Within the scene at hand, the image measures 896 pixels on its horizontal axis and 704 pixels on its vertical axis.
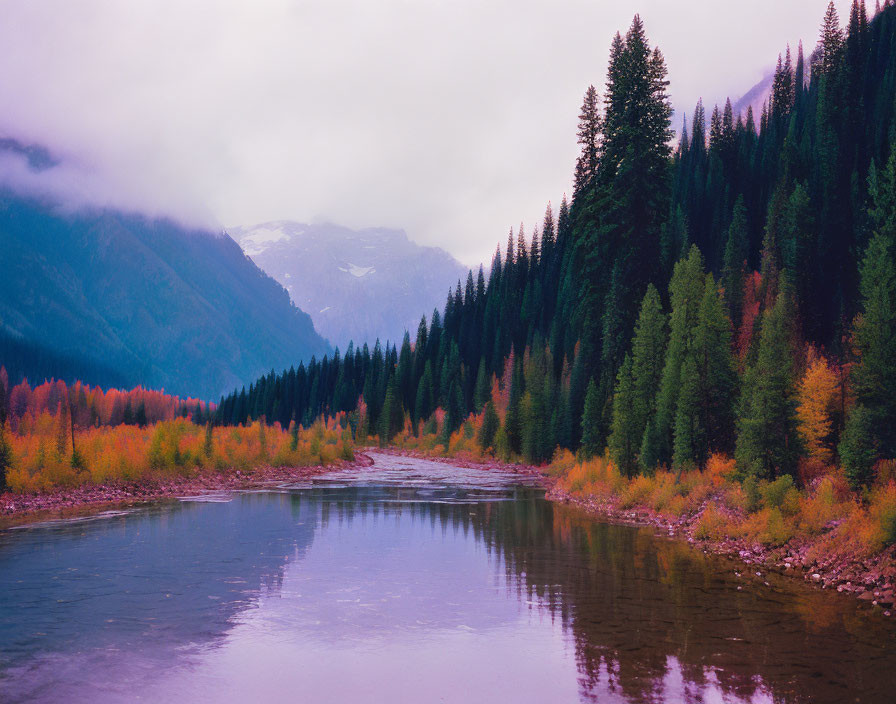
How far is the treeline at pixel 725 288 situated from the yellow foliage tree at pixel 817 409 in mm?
86

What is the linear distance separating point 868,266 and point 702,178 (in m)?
74.5

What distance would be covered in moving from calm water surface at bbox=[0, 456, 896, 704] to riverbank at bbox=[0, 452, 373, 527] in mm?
5981

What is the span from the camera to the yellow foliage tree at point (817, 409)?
2721 centimetres

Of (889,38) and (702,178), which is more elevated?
(889,38)

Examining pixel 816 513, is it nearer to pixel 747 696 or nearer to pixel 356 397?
pixel 747 696

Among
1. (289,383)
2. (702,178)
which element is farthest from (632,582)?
(289,383)

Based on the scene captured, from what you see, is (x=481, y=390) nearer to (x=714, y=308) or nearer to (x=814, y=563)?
(x=714, y=308)

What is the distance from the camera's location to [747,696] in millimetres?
10812

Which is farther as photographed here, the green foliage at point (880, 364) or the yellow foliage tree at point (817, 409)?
the yellow foliage tree at point (817, 409)

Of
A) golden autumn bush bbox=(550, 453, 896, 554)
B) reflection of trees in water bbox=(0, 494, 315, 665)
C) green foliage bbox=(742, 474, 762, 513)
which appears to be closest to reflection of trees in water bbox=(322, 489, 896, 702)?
golden autumn bush bbox=(550, 453, 896, 554)

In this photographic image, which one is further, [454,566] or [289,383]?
[289,383]

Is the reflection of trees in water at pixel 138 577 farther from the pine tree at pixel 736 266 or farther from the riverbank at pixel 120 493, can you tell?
the pine tree at pixel 736 266

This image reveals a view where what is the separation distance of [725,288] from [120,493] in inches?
1945

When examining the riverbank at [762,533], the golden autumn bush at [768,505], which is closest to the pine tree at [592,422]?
the riverbank at [762,533]
